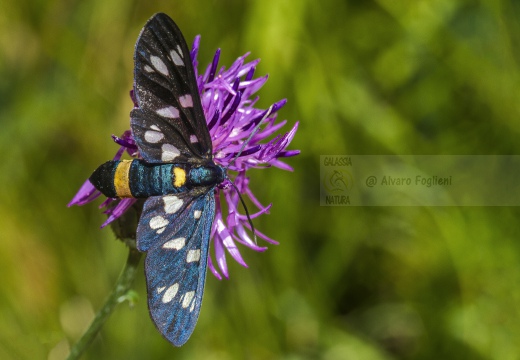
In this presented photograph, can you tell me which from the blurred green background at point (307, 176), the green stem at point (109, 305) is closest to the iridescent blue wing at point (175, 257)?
the green stem at point (109, 305)

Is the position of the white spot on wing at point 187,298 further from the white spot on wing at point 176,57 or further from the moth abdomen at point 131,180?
the white spot on wing at point 176,57

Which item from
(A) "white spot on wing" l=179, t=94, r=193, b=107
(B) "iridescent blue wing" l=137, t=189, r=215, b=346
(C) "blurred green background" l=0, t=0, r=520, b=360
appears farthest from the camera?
(C) "blurred green background" l=0, t=0, r=520, b=360

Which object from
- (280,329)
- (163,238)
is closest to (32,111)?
(280,329)

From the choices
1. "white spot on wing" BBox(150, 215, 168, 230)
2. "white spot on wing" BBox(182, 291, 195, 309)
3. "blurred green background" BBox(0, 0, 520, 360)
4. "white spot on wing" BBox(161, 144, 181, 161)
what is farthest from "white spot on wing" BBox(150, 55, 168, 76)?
"blurred green background" BBox(0, 0, 520, 360)

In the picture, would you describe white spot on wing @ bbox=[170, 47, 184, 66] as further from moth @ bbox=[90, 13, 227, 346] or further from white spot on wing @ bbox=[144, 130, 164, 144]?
white spot on wing @ bbox=[144, 130, 164, 144]

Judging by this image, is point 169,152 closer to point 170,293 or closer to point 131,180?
point 131,180

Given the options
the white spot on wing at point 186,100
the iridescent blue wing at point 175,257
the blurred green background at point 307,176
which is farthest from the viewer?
the blurred green background at point 307,176

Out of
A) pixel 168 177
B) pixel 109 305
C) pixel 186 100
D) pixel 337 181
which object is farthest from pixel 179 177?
pixel 337 181
